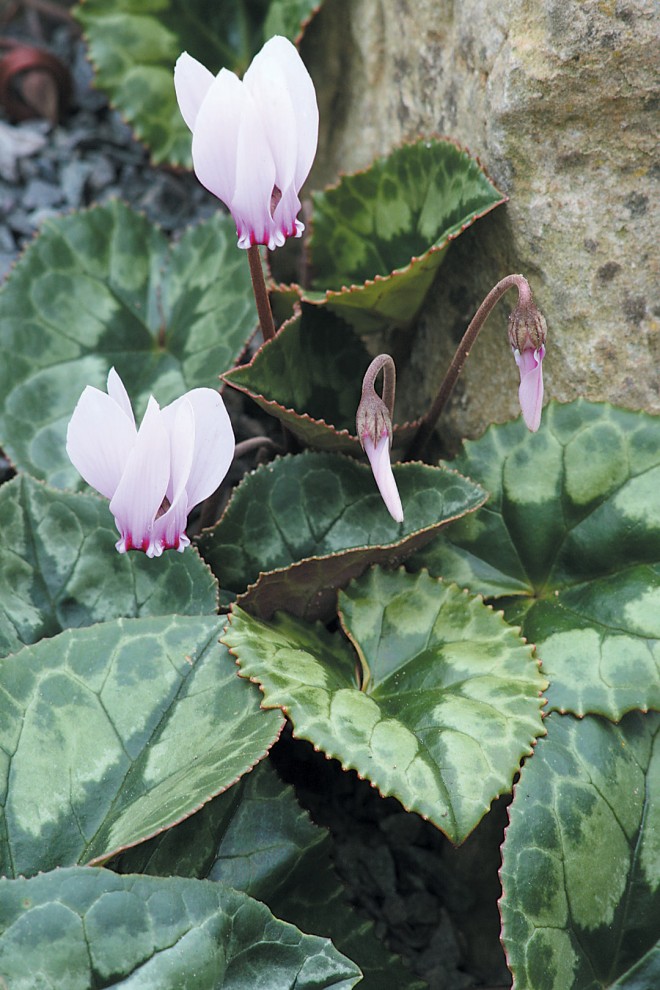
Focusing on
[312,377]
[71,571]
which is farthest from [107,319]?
[71,571]

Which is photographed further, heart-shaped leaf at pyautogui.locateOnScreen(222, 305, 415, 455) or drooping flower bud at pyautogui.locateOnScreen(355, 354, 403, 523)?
heart-shaped leaf at pyautogui.locateOnScreen(222, 305, 415, 455)

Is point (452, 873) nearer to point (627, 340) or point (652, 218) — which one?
point (627, 340)

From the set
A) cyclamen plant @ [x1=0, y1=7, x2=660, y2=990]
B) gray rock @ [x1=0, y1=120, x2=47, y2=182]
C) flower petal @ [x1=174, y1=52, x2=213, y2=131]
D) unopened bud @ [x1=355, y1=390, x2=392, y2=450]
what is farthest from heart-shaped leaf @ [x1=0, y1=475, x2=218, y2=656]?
gray rock @ [x1=0, y1=120, x2=47, y2=182]

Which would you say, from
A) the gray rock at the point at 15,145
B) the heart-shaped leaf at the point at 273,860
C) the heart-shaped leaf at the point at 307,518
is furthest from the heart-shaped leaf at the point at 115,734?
the gray rock at the point at 15,145

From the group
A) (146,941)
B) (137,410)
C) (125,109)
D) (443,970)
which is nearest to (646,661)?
(443,970)

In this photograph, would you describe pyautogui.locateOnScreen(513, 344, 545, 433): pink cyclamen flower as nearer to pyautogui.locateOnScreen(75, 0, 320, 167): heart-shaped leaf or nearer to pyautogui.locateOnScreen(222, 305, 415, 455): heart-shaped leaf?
pyautogui.locateOnScreen(222, 305, 415, 455): heart-shaped leaf

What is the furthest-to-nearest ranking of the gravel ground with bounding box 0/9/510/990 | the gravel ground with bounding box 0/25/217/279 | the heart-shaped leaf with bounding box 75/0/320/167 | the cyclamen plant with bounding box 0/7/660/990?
1. the gravel ground with bounding box 0/25/217/279
2. the heart-shaped leaf with bounding box 75/0/320/167
3. the gravel ground with bounding box 0/9/510/990
4. the cyclamen plant with bounding box 0/7/660/990
